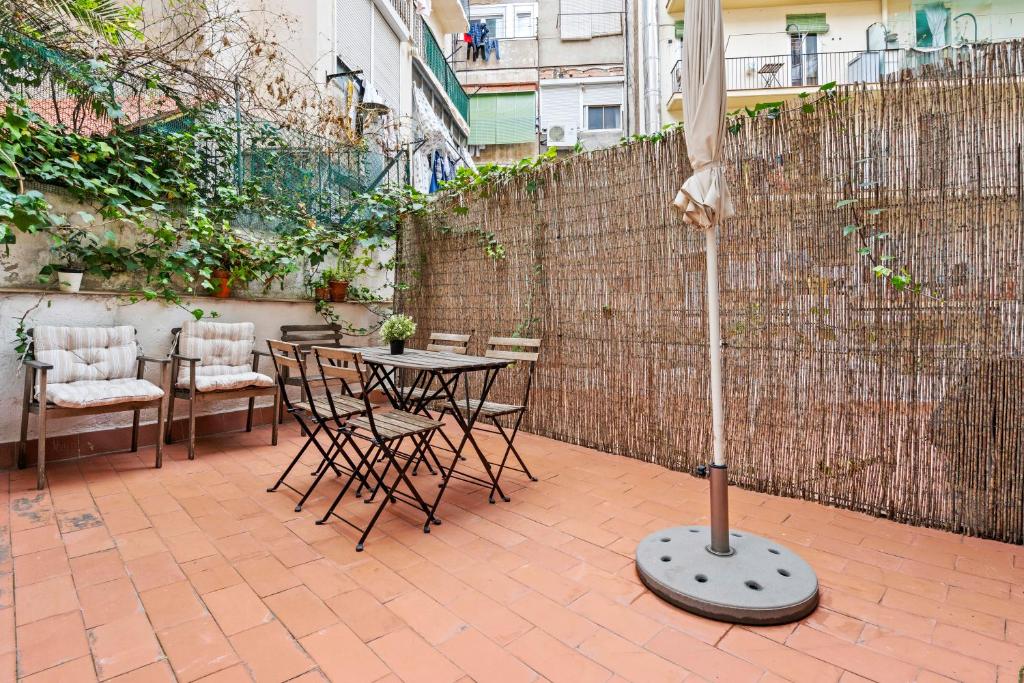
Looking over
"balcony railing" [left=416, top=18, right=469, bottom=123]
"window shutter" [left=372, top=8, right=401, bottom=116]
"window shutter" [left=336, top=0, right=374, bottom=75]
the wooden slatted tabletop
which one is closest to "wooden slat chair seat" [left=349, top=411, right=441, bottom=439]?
the wooden slatted tabletop

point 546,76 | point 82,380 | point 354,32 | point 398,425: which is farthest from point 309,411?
point 546,76

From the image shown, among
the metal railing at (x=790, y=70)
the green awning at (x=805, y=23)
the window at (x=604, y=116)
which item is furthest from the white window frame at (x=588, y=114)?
the green awning at (x=805, y=23)

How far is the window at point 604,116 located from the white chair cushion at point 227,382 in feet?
41.0

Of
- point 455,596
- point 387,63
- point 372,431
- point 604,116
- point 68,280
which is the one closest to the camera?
point 455,596

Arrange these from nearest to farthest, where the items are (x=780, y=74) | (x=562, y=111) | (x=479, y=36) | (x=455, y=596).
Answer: (x=455, y=596) → (x=780, y=74) → (x=562, y=111) → (x=479, y=36)

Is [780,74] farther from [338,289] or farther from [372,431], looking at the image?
[372,431]

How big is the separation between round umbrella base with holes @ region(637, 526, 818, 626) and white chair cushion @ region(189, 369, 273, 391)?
304 centimetres

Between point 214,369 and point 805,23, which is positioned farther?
point 805,23

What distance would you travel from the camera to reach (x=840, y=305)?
255 centimetres

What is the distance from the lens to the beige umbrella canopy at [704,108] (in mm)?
1869

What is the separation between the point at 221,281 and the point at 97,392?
144cm

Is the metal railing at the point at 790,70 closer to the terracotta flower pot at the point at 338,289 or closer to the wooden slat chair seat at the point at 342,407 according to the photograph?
the terracotta flower pot at the point at 338,289

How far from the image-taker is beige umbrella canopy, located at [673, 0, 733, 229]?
73.6 inches

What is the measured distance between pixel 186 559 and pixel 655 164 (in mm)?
3384
